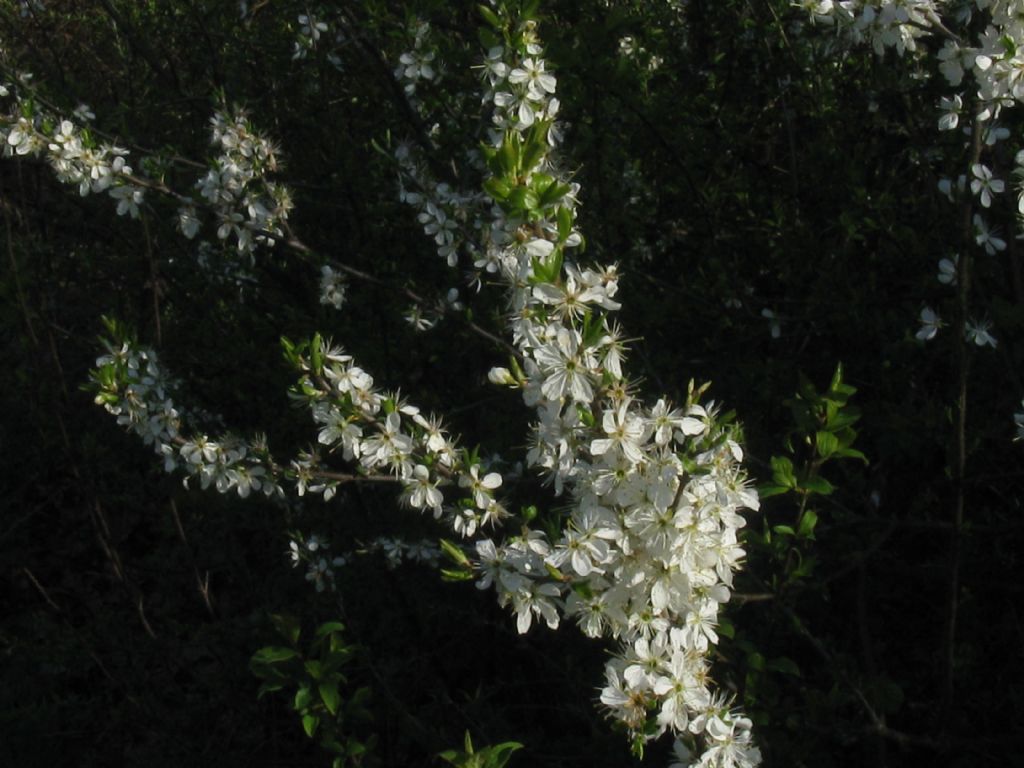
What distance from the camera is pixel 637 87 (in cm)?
327

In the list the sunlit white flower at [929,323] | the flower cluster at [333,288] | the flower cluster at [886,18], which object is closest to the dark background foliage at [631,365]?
the sunlit white flower at [929,323]

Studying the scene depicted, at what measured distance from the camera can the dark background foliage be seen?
2826mm

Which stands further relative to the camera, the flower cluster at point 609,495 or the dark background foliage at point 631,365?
the dark background foliage at point 631,365

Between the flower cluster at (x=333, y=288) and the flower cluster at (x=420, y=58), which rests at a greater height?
the flower cluster at (x=420, y=58)

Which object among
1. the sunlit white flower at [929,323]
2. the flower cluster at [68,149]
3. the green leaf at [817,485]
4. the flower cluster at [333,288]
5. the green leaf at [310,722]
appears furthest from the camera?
the flower cluster at [333,288]

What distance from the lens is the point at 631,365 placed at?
3057 millimetres

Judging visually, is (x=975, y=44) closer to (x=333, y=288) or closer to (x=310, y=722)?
(x=333, y=288)

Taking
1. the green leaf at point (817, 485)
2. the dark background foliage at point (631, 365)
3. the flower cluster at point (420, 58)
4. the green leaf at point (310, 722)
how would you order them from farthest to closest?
the flower cluster at point (420, 58)
the dark background foliage at point (631, 365)
the green leaf at point (310, 722)
the green leaf at point (817, 485)

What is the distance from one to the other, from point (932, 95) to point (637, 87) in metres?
0.88

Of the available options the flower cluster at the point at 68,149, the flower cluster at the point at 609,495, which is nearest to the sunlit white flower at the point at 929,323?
the flower cluster at the point at 609,495

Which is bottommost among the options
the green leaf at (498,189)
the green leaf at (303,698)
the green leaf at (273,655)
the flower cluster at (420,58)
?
the green leaf at (303,698)

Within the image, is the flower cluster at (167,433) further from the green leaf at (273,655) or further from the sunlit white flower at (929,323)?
the sunlit white flower at (929,323)

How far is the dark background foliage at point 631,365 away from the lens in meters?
2.83

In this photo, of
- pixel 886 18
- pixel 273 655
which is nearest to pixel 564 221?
pixel 886 18
